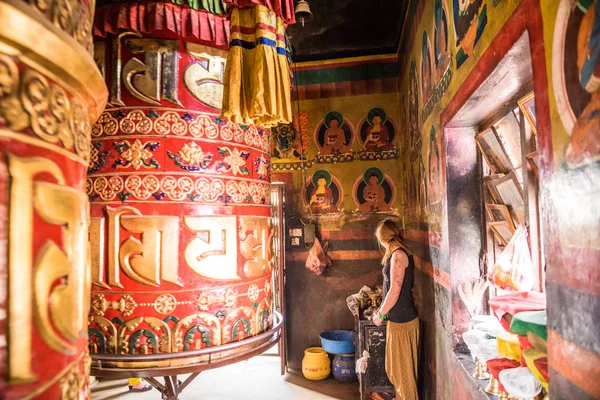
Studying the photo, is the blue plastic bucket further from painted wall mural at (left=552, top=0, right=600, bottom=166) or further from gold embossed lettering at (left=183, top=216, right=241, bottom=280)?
painted wall mural at (left=552, top=0, right=600, bottom=166)

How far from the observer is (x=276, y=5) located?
2742mm

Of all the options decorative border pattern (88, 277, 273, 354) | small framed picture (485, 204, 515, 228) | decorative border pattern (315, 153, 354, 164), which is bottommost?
decorative border pattern (88, 277, 273, 354)

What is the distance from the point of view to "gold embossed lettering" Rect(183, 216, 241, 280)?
276cm

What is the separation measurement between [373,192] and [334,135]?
1.06 meters

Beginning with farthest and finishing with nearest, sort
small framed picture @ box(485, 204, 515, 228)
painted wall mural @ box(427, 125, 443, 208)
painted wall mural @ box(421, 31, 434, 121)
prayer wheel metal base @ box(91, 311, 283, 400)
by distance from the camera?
painted wall mural @ box(421, 31, 434, 121) < painted wall mural @ box(427, 125, 443, 208) < prayer wheel metal base @ box(91, 311, 283, 400) < small framed picture @ box(485, 204, 515, 228)

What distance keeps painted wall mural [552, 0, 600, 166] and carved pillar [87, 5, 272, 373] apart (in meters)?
2.20

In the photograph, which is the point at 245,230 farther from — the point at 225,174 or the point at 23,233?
the point at 23,233

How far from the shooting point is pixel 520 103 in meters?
2.10

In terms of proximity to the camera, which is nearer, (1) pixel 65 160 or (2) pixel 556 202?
(1) pixel 65 160

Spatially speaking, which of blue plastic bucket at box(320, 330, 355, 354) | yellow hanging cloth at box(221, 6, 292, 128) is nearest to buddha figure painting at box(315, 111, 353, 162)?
blue plastic bucket at box(320, 330, 355, 354)

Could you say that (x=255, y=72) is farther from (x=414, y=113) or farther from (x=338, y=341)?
(x=338, y=341)

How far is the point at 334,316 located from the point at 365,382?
5.19 ft

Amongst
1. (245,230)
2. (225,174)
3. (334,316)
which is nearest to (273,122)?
(225,174)

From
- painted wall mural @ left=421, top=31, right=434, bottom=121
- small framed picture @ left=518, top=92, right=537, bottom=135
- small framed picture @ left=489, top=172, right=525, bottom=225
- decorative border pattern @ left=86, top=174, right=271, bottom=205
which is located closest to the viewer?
small framed picture @ left=518, top=92, right=537, bottom=135
